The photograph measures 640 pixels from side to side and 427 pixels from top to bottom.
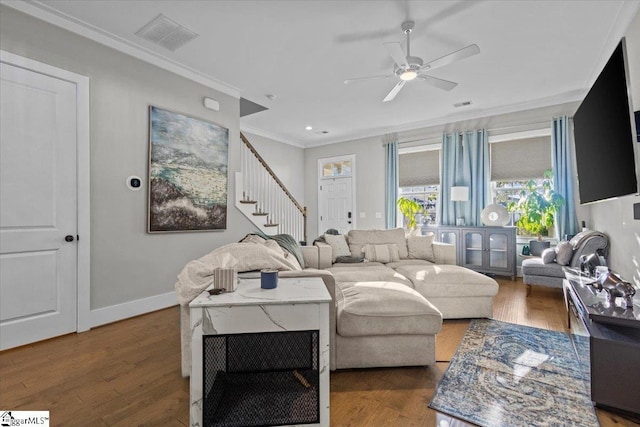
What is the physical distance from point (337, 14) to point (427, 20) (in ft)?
2.68

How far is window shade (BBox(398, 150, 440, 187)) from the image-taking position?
5832 mm

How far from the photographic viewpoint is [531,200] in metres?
4.44

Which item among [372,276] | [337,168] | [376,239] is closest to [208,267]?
[372,276]

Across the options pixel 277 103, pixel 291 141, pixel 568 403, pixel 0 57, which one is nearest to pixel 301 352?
pixel 568 403

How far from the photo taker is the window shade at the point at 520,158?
4797mm

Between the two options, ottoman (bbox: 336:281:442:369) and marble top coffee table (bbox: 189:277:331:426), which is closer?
marble top coffee table (bbox: 189:277:331:426)

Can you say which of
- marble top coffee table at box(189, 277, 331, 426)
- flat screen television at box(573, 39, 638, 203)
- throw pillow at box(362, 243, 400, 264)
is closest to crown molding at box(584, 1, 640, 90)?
flat screen television at box(573, 39, 638, 203)

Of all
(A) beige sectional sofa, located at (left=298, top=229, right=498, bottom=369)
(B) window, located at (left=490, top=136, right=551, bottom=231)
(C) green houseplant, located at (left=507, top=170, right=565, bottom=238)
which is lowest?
(A) beige sectional sofa, located at (left=298, top=229, right=498, bottom=369)

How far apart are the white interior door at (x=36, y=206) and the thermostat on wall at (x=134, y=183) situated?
1.54ft

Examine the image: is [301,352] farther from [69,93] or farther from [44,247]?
[69,93]

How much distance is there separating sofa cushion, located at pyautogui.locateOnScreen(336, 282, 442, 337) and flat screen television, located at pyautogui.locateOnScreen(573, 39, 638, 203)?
5.53 ft

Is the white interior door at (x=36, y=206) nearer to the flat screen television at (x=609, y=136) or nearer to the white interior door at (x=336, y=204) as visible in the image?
the flat screen television at (x=609, y=136)

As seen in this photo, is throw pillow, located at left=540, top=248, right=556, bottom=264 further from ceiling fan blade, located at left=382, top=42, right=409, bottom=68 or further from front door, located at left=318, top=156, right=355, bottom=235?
front door, located at left=318, top=156, right=355, bottom=235

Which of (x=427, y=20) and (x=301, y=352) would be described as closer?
(x=301, y=352)
